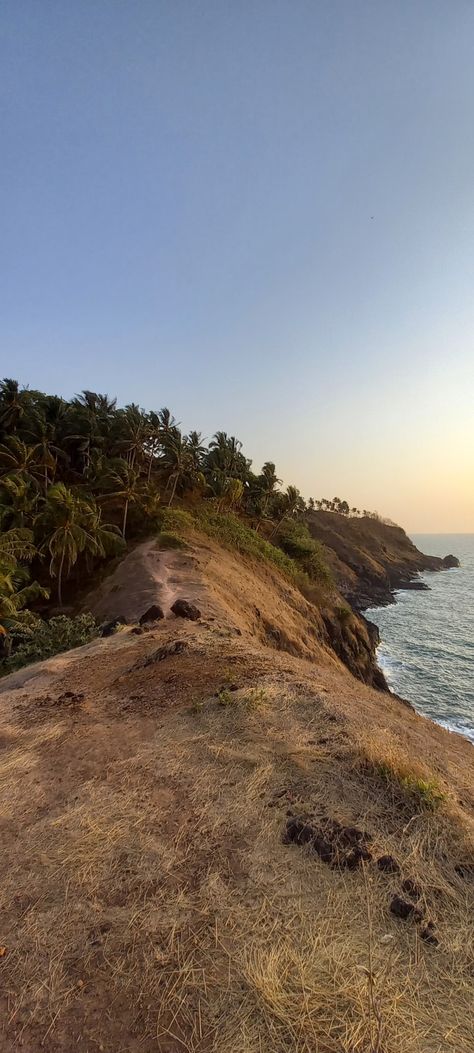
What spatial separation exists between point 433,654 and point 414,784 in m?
40.9

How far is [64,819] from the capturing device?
699cm

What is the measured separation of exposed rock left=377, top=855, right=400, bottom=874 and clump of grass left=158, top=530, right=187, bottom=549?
109 feet

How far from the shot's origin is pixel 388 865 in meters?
5.70

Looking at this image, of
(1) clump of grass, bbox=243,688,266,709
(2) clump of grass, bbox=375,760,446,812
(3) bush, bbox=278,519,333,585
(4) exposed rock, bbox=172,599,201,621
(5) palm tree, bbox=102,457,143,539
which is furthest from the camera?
(3) bush, bbox=278,519,333,585

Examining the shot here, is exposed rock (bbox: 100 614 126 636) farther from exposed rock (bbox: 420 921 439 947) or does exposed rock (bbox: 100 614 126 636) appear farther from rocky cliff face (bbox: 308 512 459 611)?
rocky cliff face (bbox: 308 512 459 611)

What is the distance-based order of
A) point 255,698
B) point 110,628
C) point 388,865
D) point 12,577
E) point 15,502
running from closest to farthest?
1. point 388,865
2. point 255,698
3. point 110,628
4. point 12,577
5. point 15,502

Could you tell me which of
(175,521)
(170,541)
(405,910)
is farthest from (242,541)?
(405,910)

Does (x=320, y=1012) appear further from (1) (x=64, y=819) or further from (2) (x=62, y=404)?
(2) (x=62, y=404)

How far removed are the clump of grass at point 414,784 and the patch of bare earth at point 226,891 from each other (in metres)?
0.19

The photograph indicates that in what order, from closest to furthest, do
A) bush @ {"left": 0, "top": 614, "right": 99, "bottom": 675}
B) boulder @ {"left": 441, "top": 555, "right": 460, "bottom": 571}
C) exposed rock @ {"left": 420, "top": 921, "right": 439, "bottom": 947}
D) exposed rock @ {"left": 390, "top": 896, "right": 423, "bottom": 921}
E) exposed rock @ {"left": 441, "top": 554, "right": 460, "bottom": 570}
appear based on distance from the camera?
exposed rock @ {"left": 420, "top": 921, "right": 439, "bottom": 947}
exposed rock @ {"left": 390, "top": 896, "right": 423, "bottom": 921}
bush @ {"left": 0, "top": 614, "right": 99, "bottom": 675}
boulder @ {"left": 441, "top": 555, "right": 460, "bottom": 571}
exposed rock @ {"left": 441, "top": 554, "right": 460, "bottom": 570}

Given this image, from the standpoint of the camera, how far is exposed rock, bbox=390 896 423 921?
16.5ft

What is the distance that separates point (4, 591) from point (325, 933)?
26001 millimetres

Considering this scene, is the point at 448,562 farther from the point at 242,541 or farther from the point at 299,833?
the point at 299,833

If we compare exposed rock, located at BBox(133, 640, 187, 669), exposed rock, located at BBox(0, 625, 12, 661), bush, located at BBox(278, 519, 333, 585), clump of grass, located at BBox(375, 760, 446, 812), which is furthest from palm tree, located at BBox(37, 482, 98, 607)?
clump of grass, located at BBox(375, 760, 446, 812)
